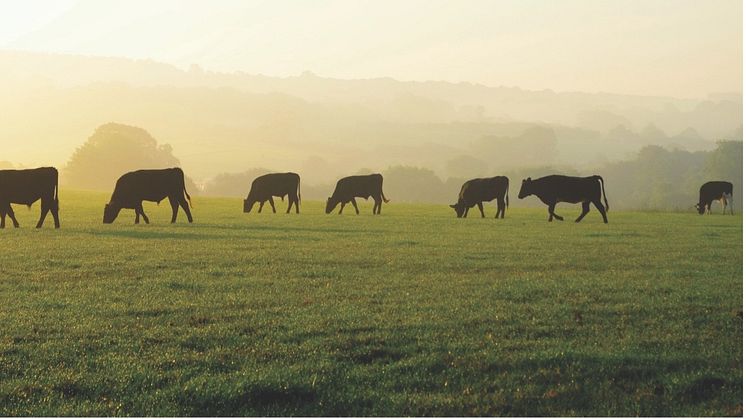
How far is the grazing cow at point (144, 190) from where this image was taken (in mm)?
31969

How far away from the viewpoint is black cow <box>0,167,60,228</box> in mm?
28344

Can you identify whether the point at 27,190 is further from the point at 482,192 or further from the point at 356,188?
the point at 482,192

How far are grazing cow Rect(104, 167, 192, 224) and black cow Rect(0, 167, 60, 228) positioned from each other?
3125mm

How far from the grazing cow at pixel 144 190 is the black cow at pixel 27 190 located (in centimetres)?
313

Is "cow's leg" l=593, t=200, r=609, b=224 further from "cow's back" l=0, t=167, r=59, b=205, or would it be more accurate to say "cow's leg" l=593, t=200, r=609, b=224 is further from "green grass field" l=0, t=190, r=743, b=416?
"cow's back" l=0, t=167, r=59, b=205

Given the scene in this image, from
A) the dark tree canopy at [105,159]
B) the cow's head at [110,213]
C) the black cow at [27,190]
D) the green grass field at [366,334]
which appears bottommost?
the green grass field at [366,334]

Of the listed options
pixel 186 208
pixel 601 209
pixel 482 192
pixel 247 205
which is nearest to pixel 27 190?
pixel 186 208

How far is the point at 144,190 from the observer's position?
32469 mm

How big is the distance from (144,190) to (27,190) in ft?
16.5

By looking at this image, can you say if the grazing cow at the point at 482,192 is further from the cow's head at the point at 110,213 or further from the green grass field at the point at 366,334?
the green grass field at the point at 366,334

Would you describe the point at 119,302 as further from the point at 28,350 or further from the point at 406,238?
the point at 406,238

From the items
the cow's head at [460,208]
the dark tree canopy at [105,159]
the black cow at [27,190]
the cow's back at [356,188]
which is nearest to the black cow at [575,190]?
the cow's head at [460,208]

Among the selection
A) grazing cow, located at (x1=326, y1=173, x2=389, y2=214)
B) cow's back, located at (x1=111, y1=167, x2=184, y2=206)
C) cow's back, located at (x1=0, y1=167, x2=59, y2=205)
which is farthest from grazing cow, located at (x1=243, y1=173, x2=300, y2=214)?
cow's back, located at (x1=0, y1=167, x2=59, y2=205)

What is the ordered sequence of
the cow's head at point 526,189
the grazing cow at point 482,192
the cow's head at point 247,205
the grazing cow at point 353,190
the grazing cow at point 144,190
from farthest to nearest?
the grazing cow at point 353,190 → the cow's head at point 247,205 → the grazing cow at point 482,192 → the cow's head at point 526,189 → the grazing cow at point 144,190
